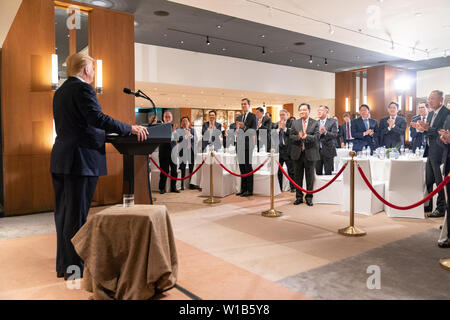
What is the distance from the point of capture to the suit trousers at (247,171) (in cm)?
672

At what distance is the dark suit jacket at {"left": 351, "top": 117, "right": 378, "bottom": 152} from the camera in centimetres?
720

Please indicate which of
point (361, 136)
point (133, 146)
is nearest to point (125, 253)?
point (133, 146)

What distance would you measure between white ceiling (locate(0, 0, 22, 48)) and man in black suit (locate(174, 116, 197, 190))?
365 centimetres

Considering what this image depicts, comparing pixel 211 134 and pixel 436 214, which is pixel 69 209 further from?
pixel 211 134

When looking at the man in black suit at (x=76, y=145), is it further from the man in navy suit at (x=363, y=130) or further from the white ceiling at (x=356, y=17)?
the man in navy suit at (x=363, y=130)

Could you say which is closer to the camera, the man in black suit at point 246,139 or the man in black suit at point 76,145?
the man in black suit at point 76,145

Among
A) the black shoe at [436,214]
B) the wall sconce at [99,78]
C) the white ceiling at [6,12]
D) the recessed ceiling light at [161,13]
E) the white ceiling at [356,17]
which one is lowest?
the black shoe at [436,214]

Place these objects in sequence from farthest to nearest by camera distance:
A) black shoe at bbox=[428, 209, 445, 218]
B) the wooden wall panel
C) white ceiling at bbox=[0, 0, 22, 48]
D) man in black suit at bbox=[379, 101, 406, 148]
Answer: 1. man in black suit at bbox=[379, 101, 406, 148]
2. the wooden wall panel
3. black shoe at bbox=[428, 209, 445, 218]
4. white ceiling at bbox=[0, 0, 22, 48]

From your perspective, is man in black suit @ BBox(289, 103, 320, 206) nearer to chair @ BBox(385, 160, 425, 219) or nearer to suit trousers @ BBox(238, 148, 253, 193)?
suit trousers @ BBox(238, 148, 253, 193)

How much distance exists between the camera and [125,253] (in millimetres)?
2414

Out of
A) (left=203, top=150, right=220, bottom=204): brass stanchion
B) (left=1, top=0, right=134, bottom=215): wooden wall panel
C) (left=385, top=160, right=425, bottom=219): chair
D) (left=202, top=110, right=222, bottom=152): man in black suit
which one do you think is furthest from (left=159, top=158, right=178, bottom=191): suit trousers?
(left=385, top=160, right=425, bottom=219): chair

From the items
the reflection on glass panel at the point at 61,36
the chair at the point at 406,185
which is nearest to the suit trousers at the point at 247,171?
the chair at the point at 406,185

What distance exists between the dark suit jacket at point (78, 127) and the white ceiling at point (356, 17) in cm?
466
